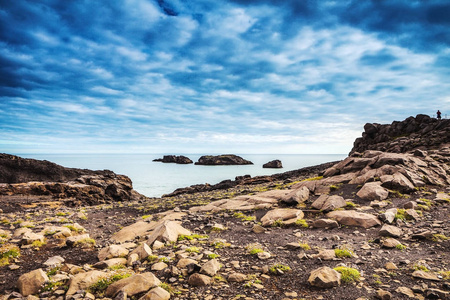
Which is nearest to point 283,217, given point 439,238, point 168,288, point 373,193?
point 439,238

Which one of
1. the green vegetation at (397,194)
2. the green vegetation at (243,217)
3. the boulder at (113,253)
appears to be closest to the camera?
the boulder at (113,253)

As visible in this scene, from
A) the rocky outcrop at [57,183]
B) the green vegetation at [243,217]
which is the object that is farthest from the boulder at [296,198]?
the rocky outcrop at [57,183]

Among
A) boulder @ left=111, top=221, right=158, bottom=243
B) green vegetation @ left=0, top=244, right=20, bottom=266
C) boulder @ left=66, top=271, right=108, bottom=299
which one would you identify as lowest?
boulder @ left=111, top=221, right=158, bottom=243

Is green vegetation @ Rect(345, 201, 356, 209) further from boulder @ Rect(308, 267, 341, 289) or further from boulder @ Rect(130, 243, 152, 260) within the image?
boulder @ Rect(130, 243, 152, 260)

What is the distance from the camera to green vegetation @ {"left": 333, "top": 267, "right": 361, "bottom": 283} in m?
7.02

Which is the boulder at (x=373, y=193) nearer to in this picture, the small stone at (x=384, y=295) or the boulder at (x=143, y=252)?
the small stone at (x=384, y=295)

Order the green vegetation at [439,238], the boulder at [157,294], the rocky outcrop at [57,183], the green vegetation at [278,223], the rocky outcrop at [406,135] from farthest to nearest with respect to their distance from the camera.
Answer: the rocky outcrop at [406,135] < the rocky outcrop at [57,183] < the green vegetation at [278,223] < the green vegetation at [439,238] < the boulder at [157,294]

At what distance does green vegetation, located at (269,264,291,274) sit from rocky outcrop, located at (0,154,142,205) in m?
36.9

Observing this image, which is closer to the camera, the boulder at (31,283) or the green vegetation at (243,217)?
the boulder at (31,283)

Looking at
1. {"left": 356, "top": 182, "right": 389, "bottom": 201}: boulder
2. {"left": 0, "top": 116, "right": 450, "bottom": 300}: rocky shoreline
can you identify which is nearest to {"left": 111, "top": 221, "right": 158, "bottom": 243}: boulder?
{"left": 0, "top": 116, "right": 450, "bottom": 300}: rocky shoreline

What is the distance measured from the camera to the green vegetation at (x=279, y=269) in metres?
7.80

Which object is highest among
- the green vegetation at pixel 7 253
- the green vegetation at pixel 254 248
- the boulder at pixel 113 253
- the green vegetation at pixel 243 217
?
the green vegetation at pixel 254 248

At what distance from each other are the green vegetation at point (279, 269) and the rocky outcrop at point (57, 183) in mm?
36944

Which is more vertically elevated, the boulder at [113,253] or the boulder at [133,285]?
the boulder at [133,285]
